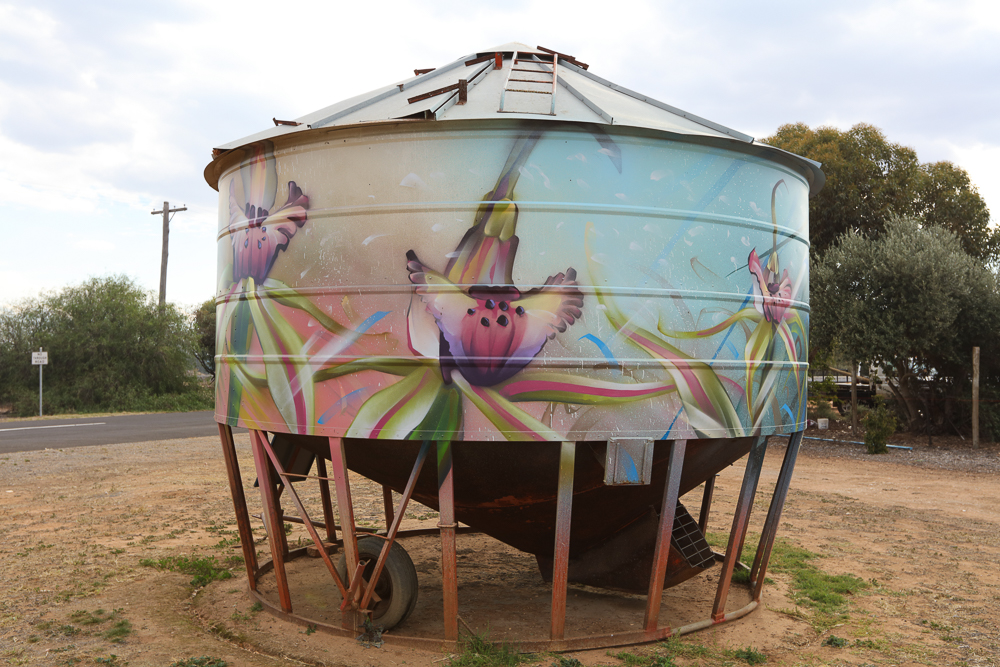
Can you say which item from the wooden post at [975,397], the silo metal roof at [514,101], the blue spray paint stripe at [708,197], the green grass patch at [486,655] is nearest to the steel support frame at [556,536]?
the green grass patch at [486,655]

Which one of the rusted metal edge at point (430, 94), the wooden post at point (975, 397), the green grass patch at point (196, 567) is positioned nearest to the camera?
the rusted metal edge at point (430, 94)

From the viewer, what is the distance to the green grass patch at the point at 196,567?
885 centimetres

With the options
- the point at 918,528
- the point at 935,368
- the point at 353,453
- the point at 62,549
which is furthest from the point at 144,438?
the point at 935,368

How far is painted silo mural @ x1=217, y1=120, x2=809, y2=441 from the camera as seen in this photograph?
577cm

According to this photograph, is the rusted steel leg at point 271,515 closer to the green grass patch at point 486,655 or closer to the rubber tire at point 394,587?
the rubber tire at point 394,587

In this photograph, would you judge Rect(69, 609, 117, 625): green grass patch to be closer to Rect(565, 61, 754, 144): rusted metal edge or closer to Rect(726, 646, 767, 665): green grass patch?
Rect(726, 646, 767, 665): green grass patch

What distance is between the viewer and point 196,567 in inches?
362

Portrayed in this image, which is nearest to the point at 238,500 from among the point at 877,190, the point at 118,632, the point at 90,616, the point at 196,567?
the point at 118,632

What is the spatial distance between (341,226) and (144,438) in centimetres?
1926

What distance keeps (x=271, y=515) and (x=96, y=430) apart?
20.5 meters

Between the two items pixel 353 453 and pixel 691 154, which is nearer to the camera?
pixel 691 154

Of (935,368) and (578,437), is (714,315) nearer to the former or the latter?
(578,437)

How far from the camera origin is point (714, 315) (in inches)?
244

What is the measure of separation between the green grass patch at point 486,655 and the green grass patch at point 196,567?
13.2 ft
